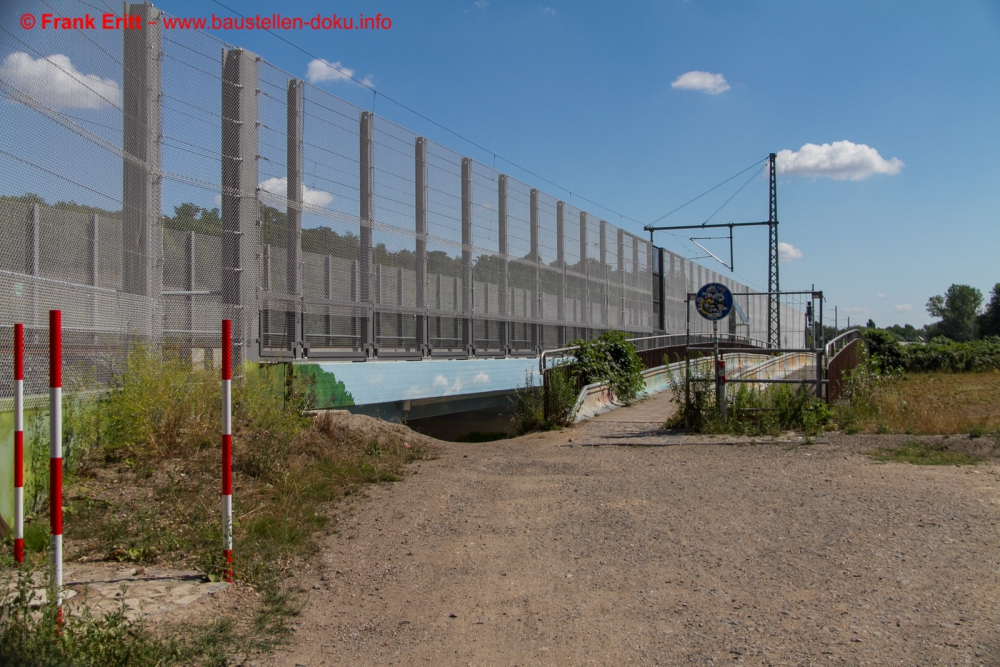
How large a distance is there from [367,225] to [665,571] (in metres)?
9.21

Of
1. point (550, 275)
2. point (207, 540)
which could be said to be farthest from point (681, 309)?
point (207, 540)

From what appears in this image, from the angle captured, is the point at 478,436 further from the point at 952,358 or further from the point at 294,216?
the point at 952,358

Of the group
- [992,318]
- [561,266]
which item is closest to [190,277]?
[561,266]

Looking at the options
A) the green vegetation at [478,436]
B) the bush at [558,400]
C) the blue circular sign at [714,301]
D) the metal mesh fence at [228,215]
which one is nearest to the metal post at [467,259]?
the metal mesh fence at [228,215]

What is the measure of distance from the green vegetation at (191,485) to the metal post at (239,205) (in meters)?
0.83

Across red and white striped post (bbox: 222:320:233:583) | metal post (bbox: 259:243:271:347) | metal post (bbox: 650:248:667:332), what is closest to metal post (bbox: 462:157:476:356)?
metal post (bbox: 259:243:271:347)

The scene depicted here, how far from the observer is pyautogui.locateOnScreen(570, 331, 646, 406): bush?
18.0 metres

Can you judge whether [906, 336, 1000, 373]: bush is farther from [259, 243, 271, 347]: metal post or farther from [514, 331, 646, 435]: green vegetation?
[259, 243, 271, 347]: metal post

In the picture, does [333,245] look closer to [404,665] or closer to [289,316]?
[289,316]

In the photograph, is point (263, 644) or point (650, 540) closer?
point (263, 644)

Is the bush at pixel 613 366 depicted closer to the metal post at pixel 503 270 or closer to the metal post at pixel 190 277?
the metal post at pixel 503 270

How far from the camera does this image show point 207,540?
5.75m

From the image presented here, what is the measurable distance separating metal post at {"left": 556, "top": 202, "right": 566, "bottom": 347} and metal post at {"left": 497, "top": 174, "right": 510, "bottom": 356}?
141 inches

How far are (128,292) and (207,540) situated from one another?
341cm
